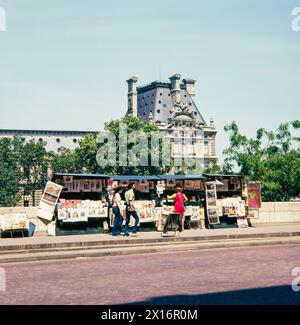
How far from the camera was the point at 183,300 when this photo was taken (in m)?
7.53

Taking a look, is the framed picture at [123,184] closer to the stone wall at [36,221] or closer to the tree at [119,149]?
the stone wall at [36,221]

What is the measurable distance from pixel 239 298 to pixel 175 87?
408 ft

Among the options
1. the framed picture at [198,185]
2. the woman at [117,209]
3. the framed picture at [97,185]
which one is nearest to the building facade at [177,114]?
the framed picture at [198,185]

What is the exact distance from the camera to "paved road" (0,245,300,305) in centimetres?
773

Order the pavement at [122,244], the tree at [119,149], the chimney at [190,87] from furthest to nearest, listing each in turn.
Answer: the chimney at [190,87]
the tree at [119,149]
the pavement at [122,244]

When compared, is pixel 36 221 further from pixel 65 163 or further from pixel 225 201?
pixel 65 163

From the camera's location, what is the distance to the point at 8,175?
90000 mm

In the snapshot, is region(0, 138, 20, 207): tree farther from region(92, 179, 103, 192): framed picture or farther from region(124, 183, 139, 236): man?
region(124, 183, 139, 236): man

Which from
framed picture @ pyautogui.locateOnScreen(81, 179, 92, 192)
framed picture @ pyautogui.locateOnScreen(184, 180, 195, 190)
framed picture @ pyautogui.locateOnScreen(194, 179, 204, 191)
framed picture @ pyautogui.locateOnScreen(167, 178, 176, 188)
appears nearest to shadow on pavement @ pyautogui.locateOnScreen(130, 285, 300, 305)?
framed picture @ pyautogui.locateOnScreen(81, 179, 92, 192)

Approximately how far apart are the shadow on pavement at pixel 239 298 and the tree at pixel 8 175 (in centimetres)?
8548

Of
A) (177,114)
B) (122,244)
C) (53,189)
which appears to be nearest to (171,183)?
(53,189)

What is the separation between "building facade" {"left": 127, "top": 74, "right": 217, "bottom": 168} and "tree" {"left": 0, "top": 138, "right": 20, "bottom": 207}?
124 ft

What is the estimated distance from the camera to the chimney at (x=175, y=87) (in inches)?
5079
